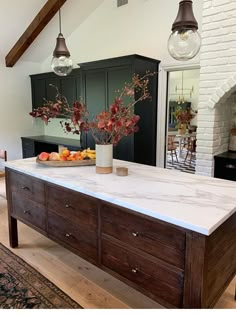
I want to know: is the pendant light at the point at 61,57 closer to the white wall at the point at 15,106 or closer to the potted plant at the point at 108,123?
the potted plant at the point at 108,123

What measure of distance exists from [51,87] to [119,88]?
206cm

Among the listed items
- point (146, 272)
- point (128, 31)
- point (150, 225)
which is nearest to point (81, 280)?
point (146, 272)

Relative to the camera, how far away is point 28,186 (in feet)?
8.02

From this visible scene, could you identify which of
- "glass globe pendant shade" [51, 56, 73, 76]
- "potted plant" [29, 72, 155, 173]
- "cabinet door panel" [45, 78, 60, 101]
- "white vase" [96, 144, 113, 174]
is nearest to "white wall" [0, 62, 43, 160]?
"cabinet door panel" [45, 78, 60, 101]

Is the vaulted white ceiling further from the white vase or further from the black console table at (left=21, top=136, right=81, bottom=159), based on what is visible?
the white vase

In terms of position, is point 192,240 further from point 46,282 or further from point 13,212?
point 13,212

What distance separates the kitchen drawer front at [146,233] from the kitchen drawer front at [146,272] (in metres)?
0.06

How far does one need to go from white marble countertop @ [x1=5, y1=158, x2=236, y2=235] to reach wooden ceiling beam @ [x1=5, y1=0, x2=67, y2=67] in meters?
3.14

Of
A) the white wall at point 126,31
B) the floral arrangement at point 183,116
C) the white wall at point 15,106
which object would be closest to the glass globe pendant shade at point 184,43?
the white wall at point 126,31

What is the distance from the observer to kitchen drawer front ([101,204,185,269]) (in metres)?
1.41

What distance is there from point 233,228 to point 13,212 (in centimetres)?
214

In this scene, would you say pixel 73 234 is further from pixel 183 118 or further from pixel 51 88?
pixel 183 118

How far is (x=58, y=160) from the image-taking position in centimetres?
247

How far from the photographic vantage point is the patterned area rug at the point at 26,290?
1.99 m
